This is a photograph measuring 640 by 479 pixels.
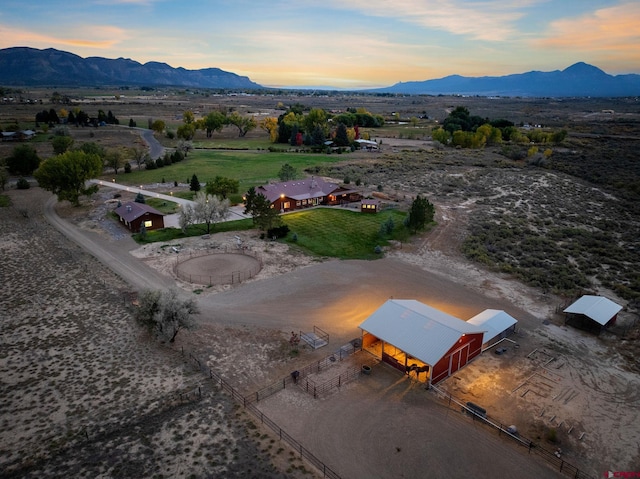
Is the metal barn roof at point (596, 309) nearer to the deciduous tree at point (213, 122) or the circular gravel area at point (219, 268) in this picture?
the circular gravel area at point (219, 268)

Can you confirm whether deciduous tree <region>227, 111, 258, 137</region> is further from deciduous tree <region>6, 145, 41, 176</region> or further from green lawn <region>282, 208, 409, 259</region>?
green lawn <region>282, 208, 409, 259</region>

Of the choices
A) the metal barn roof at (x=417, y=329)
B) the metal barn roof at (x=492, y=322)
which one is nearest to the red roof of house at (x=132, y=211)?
the metal barn roof at (x=417, y=329)

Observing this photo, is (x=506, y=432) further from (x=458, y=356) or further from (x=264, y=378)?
(x=264, y=378)

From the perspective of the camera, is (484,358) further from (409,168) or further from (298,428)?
(409,168)

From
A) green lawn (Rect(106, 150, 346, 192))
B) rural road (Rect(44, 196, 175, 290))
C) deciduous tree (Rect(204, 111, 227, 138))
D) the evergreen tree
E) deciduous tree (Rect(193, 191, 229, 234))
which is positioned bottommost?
rural road (Rect(44, 196, 175, 290))

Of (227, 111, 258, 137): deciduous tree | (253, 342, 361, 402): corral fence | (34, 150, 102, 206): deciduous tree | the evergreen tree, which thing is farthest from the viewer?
(227, 111, 258, 137): deciduous tree

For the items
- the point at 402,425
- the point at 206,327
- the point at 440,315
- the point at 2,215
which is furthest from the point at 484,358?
the point at 2,215

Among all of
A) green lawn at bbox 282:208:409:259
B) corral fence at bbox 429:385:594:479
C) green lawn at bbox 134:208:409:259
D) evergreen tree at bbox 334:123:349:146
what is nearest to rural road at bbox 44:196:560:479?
corral fence at bbox 429:385:594:479
